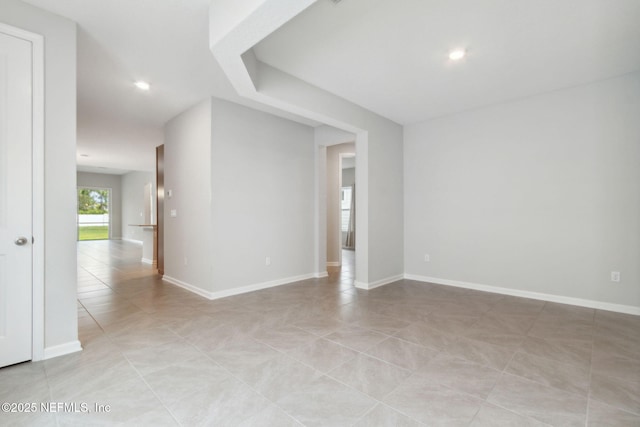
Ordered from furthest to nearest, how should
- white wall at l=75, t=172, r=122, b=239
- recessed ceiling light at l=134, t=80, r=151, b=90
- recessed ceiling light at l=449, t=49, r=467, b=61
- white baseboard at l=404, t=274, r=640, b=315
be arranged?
white wall at l=75, t=172, r=122, b=239
recessed ceiling light at l=134, t=80, r=151, b=90
white baseboard at l=404, t=274, r=640, b=315
recessed ceiling light at l=449, t=49, r=467, b=61

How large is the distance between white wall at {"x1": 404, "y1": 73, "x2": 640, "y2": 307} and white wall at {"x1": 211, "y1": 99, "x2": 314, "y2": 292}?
6.31 ft

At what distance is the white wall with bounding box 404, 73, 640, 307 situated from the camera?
344cm

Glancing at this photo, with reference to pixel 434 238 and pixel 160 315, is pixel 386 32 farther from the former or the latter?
pixel 160 315

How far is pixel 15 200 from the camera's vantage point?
7.11ft

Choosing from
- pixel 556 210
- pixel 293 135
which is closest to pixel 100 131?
pixel 293 135

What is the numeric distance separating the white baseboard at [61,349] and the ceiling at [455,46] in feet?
9.82

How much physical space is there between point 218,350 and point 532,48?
13.0 ft

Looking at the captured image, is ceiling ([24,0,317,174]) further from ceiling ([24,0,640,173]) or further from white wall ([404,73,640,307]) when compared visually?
white wall ([404,73,640,307])

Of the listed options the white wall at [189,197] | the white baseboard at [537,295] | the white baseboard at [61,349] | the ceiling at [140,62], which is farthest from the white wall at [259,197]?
the white baseboard at [537,295]

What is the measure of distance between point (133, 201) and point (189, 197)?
9590mm

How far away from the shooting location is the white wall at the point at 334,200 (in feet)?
21.8

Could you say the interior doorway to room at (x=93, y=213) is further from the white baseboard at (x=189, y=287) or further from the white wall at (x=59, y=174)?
the white wall at (x=59, y=174)

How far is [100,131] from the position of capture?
18.8ft

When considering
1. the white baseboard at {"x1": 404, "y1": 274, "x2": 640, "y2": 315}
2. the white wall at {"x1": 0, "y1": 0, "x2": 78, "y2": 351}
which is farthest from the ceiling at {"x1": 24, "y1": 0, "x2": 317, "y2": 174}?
the white baseboard at {"x1": 404, "y1": 274, "x2": 640, "y2": 315}
